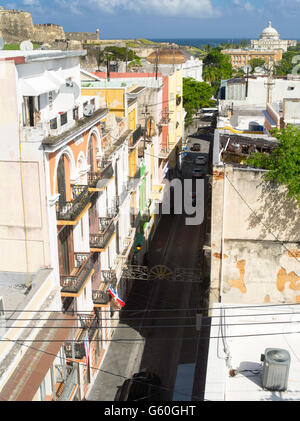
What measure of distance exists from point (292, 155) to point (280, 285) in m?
4.79

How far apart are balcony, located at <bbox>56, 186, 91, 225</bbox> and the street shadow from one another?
6460 mm

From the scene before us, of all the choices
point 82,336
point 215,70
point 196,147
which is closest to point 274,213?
point 82,336

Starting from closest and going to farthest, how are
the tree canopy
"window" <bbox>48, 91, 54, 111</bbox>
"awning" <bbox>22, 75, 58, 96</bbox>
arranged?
"awning" <bbox>22, 75, 58, 96</bbox> → "window" <bbox>48, 91, 54, 111</bbox> → the tree canopy

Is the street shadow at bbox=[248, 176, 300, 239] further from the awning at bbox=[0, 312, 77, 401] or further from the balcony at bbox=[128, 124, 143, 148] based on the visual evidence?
the balcony at bbox=[128, 124, 143, 148]

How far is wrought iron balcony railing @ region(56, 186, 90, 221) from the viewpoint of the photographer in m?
19.4

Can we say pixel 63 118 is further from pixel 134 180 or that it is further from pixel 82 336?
pixel 134 180

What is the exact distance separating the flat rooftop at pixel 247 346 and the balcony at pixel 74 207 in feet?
20.3

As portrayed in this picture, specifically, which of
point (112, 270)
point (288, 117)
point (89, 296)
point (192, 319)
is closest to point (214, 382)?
point (89, 296)

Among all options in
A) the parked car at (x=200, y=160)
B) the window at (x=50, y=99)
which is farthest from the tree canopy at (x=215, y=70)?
the window at (x=50, y=99)

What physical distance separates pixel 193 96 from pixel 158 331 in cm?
6176

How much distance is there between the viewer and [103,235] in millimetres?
24094

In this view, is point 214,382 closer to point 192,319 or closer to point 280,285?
point 280,285

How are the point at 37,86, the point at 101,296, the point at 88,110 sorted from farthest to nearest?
the point at 101,296, the point at 88,110, the point at 37,86

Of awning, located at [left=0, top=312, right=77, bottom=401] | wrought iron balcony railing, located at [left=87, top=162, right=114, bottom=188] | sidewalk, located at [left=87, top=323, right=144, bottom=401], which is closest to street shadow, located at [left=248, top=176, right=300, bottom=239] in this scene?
awning, located at [left=0, top=312, right=77, bottom=401]
